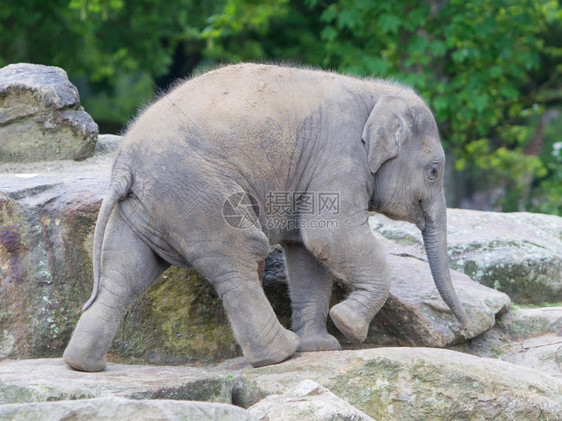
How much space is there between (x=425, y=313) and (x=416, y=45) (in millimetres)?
6616

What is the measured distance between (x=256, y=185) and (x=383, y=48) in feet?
29.2

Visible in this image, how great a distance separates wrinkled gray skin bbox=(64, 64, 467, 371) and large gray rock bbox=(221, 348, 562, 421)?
13.7 inches

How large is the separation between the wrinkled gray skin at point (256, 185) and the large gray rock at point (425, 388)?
347 millimetres

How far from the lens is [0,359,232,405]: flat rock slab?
4.54 m

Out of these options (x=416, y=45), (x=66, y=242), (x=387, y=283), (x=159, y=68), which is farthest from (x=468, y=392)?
(x=159, y=68)

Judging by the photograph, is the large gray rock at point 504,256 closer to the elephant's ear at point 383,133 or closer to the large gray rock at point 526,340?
the large gray rock at point 526,340

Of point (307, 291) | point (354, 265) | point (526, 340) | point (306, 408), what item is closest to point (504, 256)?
point (526, 340)

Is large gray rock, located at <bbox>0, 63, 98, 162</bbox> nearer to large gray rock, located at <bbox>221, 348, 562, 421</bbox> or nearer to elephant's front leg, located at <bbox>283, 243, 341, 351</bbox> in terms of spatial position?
elephant's front leg, located at <bbox>283, 243, 341, 351</bbox>

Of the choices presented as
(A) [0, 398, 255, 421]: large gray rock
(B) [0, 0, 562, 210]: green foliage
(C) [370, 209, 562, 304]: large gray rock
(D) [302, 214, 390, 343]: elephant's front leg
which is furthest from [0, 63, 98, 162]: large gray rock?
(B) [0, 0, 562, 210]: green foliage

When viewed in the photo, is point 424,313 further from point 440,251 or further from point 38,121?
point 38,121

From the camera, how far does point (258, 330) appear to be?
209 inches

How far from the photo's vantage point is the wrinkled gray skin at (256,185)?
521 centimetres

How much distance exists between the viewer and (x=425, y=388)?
5.08m

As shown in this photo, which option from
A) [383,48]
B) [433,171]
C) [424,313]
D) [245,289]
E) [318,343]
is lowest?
[383,48]
